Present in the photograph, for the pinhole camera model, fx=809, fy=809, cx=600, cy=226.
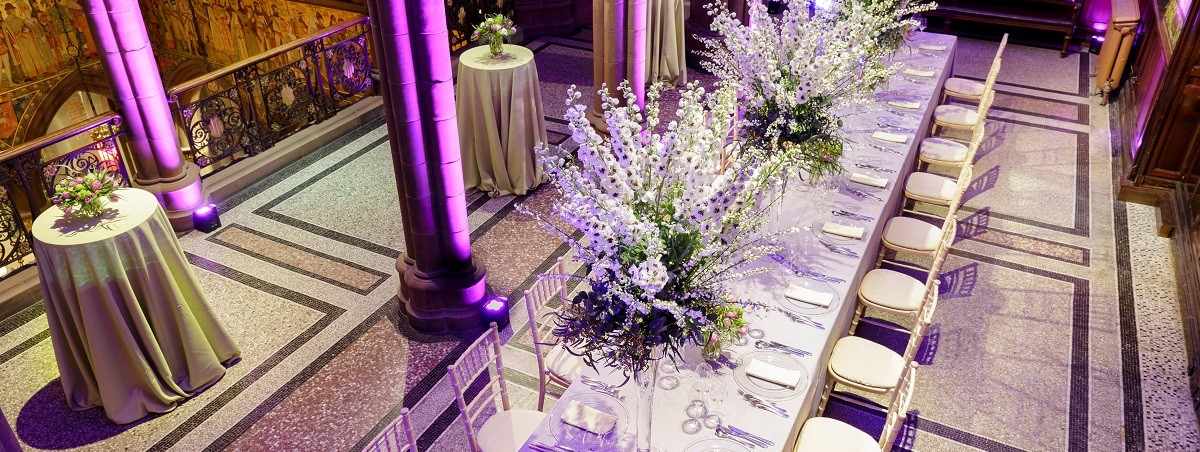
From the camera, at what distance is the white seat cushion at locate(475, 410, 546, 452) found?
10.3 ft

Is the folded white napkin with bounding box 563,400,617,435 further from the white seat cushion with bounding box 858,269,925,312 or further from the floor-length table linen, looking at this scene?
the floor-length table linen

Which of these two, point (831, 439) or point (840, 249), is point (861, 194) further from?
point (831, 439)

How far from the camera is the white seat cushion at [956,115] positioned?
20.0 ft

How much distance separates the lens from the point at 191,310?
4105mm

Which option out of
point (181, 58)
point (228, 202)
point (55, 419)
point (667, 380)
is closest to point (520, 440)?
point (667, 380)

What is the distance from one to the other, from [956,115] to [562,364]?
163 inches

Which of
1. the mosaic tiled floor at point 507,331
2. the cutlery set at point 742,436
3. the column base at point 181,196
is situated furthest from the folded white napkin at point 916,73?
the column base at point 181,196

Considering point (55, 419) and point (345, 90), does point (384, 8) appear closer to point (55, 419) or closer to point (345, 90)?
point (55, 419)

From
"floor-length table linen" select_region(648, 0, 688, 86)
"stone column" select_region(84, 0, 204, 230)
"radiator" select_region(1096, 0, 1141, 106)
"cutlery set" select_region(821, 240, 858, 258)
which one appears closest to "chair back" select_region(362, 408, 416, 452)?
"cutlery set" select_region(821, 240, 858, 258)

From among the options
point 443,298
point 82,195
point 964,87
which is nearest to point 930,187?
point 964,87

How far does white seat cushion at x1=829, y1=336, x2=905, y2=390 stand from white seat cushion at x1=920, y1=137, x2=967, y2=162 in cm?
226

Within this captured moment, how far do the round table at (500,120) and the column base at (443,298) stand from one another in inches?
56.5

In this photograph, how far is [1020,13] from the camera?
8.70m

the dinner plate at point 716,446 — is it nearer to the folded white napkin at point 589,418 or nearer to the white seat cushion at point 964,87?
the folded white napkin at point 589,418
